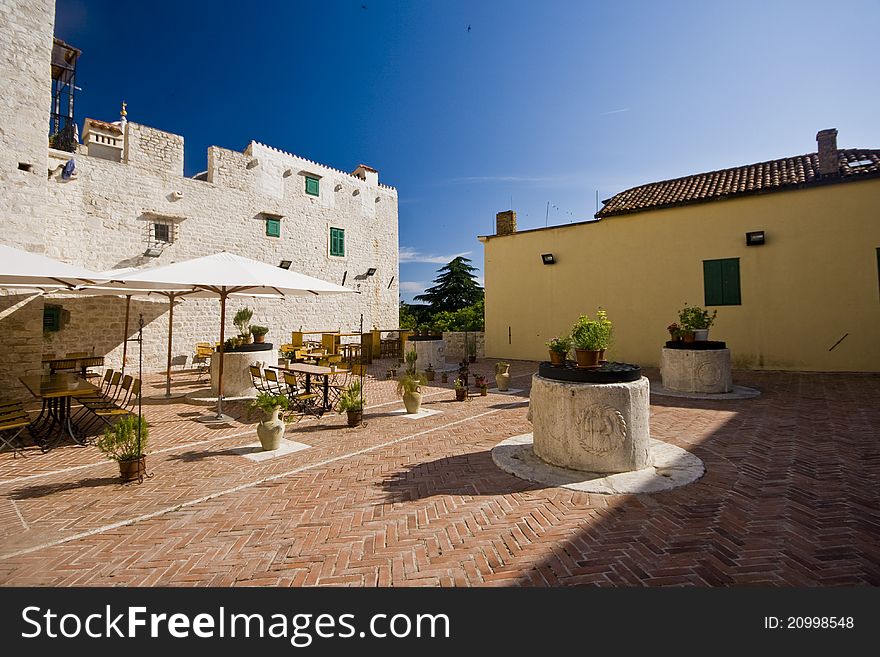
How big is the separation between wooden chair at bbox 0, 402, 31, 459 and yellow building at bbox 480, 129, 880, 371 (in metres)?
14.0

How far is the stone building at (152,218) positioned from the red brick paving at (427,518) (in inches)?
245

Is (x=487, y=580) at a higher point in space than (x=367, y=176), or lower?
lower

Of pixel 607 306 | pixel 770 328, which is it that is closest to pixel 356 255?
pixel 607 306

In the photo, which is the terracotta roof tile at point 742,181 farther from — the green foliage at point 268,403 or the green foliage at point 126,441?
the green foliage at point 126,441

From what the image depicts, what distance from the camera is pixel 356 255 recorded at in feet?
67.3

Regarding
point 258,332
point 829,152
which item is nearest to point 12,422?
point 258,332

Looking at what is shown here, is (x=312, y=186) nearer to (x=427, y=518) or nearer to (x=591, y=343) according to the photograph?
(x=591, y=343)

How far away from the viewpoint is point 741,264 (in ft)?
41.2

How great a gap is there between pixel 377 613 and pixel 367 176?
2177 cm

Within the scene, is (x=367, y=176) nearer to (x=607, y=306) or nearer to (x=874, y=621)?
(x=607, y=306)

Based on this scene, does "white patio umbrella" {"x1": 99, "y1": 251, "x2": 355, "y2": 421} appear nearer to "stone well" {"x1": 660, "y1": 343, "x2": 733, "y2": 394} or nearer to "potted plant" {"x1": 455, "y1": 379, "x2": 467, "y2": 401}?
"potted plant" {"x1": 455, "y1": 379, "x2": 467, "y2": 401}

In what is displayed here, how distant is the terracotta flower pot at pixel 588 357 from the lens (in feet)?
15.5

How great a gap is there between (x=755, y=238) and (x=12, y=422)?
17191 millimetres

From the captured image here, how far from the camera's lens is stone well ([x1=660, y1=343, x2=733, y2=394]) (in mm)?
8789
